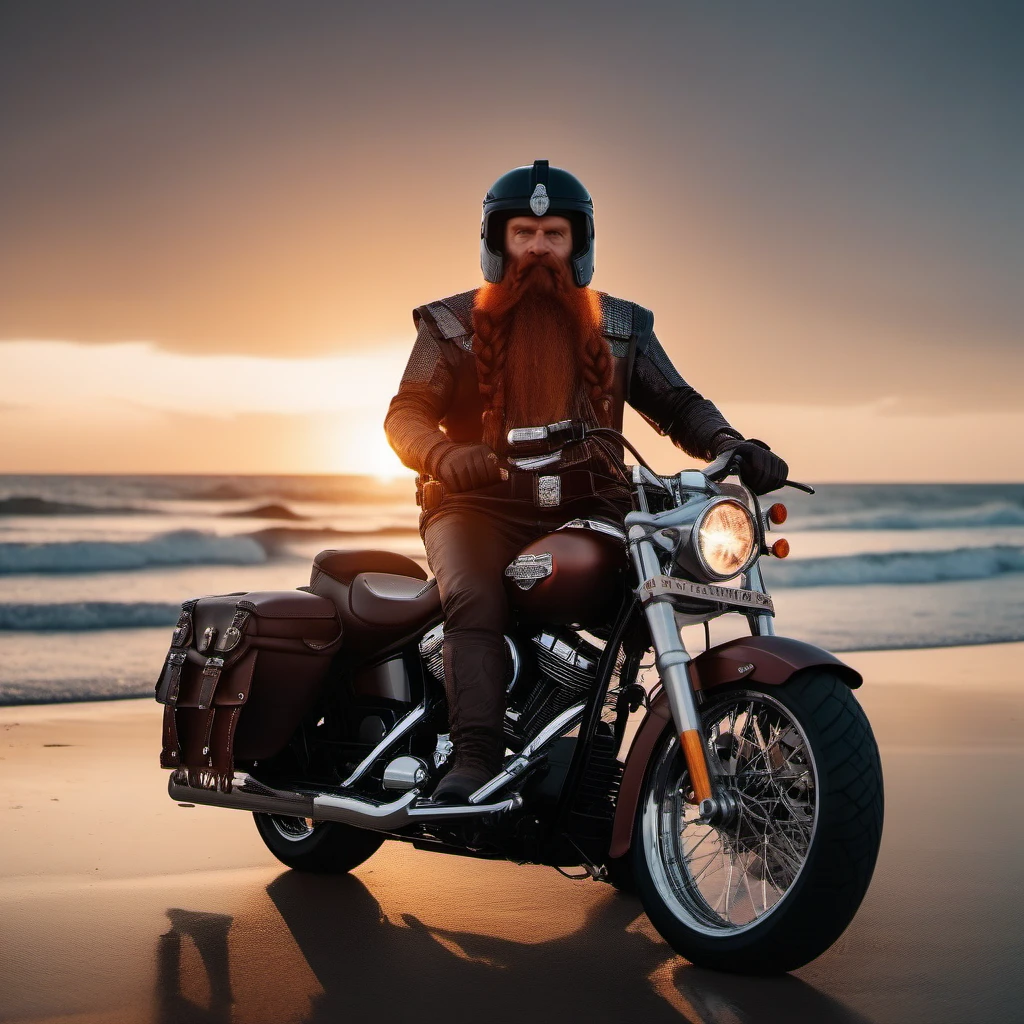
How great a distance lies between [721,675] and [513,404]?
46.6 inches

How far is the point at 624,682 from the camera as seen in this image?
3.66 m

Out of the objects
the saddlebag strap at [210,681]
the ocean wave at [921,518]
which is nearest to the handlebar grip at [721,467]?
the saddlebag strap at [210,681]

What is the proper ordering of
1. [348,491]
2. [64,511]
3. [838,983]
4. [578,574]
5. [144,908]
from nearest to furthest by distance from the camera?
[838,983]
[578,574]
[144,908]
[64,511]
[348,491]

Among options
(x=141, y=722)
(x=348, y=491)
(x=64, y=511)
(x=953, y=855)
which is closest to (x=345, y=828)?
(x=953, y=855)

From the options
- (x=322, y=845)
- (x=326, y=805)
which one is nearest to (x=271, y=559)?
(x=322, y=845)

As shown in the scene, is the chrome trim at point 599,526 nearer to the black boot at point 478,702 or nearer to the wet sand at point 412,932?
the black boot at point 478,702

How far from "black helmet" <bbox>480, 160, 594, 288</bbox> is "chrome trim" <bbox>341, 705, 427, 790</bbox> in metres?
1.36

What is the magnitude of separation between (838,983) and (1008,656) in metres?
8.17

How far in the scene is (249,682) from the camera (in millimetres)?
4289

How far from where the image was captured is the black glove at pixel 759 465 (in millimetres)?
Result: 3645

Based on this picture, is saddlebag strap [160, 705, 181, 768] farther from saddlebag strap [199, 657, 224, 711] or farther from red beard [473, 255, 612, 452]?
red beard [473, 255, 612, 452]

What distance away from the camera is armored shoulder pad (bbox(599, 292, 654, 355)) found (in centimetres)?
425

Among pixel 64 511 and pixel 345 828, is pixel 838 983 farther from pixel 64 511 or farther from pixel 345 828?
pixel 64 511

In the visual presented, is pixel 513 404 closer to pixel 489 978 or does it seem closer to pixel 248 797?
pixel 248 797
